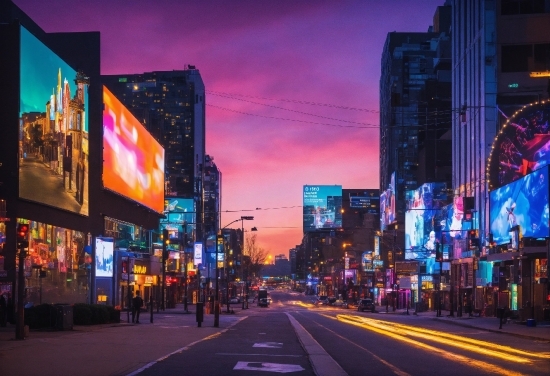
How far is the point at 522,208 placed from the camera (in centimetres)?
6100

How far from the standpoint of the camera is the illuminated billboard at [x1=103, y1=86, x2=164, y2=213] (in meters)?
60.1

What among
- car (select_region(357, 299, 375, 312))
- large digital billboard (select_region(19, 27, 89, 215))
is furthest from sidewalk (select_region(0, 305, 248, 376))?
car (select_region(357, 299, 375, 312))

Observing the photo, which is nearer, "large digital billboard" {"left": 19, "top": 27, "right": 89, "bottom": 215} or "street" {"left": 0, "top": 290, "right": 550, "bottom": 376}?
"street" {"left": 0, "top": 290, "right": 550, "bottom": 376}

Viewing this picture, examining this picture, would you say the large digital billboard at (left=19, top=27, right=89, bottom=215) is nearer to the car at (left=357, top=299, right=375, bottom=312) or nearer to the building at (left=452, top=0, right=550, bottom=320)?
the building at (left=452, top=0, right=550, bottom=320)

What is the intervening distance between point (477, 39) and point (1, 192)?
5059 centimetres

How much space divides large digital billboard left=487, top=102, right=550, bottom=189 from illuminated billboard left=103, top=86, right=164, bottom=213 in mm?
31606

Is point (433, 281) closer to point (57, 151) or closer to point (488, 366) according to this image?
point (57, 151)

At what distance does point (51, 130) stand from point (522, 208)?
35769mm

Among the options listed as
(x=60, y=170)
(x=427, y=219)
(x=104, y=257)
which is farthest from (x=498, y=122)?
(x=60, y=170)

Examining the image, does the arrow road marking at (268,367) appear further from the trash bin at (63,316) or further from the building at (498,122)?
the building at (498,122)

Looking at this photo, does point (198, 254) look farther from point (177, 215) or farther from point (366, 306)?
point (177, 215)

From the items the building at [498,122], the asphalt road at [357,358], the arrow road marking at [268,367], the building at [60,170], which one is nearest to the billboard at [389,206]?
the building at [498,122]

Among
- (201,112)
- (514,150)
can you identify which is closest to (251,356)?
(514,150)

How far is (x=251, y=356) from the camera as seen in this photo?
22891 millimetres
